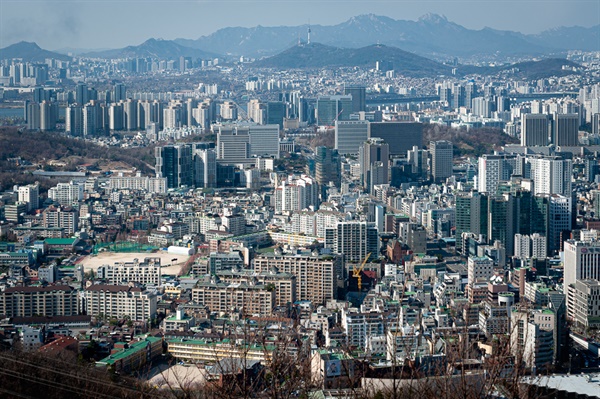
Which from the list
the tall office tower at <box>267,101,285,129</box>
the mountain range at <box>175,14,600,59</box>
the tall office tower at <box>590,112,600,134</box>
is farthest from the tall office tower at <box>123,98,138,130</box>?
the mountain range at <box>175,14,600,59</box>

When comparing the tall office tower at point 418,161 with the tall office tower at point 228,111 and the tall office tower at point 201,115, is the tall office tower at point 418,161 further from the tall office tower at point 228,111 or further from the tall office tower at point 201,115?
the tall office tower at point 228,111

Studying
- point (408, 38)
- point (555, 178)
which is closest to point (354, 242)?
point (555, 178)

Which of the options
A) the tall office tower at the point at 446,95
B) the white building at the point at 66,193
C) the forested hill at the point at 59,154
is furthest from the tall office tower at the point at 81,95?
the white building at the point at 66,193

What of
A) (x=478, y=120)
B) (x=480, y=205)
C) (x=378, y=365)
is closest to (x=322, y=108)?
(x=478, y=120)

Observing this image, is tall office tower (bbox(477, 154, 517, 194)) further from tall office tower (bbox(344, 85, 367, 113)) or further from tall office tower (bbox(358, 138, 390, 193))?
tall office tower (bbox(344, 85, 367, 113))

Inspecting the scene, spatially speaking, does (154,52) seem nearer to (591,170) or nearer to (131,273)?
(591,170)

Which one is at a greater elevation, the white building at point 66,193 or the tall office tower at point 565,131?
the tall office tower at point 565,131
